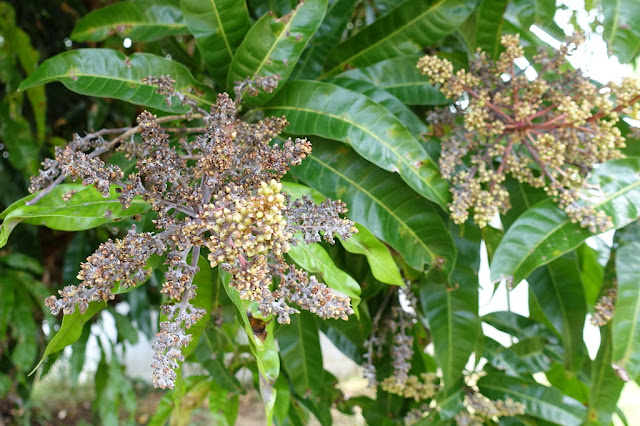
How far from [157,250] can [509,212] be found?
78 centimetres

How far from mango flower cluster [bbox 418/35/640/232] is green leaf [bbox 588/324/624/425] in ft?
1.02

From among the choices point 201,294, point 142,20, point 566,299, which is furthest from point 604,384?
point 142,20

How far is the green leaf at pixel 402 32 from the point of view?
3.58 ft

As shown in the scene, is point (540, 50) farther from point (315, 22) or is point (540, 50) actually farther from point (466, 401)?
point (466, 401)

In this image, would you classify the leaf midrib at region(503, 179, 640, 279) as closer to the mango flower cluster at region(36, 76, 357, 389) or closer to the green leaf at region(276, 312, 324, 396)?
the mango flower cluster at region(36, 76, 357, 389)

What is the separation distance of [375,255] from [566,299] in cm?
56

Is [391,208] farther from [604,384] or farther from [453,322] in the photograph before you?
[604,384]

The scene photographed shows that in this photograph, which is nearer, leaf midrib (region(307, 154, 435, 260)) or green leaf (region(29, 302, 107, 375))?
green leaf (region(29, 302, 107, 375))

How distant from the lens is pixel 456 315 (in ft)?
3.76

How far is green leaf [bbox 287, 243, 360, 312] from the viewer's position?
0.79 meters

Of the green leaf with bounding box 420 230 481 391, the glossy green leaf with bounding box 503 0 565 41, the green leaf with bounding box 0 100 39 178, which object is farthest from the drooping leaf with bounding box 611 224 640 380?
the green leaf with bounding box 0 100 39 178

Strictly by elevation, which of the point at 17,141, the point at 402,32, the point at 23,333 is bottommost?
the point at 23,333

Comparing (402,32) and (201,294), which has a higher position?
(402,32)

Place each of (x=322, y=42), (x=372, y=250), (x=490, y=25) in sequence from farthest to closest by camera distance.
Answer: (x=322, y=42) < (x=490, y=25) < (x=372, y=250)
